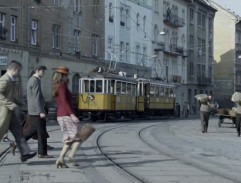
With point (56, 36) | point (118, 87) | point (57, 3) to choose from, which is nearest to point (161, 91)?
point (56, 36)

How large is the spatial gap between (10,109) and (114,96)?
2348cm

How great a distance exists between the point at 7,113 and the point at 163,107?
33985 mm

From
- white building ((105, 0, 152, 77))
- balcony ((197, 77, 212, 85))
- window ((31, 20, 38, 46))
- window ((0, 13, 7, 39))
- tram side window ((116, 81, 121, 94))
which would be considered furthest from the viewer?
balcony ((197, 77, 212, 85))

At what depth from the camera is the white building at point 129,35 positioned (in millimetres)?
49938

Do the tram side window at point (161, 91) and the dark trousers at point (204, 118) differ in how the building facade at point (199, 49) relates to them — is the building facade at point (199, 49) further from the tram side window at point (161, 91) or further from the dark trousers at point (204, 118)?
the dark trousers at point (204, 118)

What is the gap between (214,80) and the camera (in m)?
85.0

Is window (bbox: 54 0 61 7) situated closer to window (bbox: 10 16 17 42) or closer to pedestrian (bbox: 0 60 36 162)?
window (bbox: 10 16 17 42)

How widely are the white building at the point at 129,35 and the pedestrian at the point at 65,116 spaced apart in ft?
120

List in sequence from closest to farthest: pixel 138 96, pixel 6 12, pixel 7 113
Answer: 1. pixel 7 113
2. pixel 6 12
3. pixel 138 96

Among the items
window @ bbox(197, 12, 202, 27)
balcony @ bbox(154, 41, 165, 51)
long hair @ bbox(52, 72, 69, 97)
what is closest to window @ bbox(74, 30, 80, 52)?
balcony @ bbox(154, 41, 165, 51)

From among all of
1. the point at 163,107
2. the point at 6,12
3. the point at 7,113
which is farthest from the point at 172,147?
the point at 163,107

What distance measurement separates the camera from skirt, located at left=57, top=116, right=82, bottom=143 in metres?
10.2

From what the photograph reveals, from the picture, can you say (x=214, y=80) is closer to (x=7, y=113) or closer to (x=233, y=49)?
(x=233, y=49)

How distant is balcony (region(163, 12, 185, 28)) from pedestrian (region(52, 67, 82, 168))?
5324 centimetres
